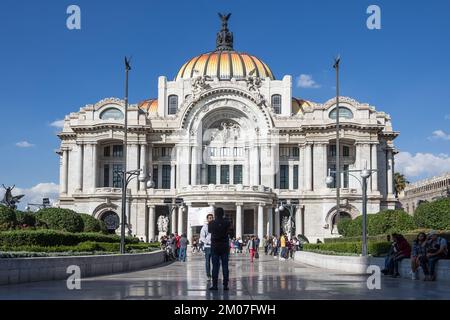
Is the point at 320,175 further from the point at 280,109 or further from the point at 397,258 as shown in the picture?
the point at 397,258

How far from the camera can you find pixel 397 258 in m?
28.2

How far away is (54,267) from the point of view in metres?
23.7

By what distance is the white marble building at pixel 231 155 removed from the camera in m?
88.5

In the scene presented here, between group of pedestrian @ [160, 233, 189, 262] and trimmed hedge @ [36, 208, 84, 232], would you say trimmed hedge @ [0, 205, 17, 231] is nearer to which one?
trimmed hedge @ [36, 208, 84, 232]

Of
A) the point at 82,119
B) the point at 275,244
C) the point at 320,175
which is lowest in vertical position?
the point at 275,244

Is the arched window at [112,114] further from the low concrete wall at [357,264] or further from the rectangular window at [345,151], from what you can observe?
the low concrete wall at [357,264]

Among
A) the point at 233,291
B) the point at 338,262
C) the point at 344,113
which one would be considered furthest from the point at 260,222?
the point at 233,291

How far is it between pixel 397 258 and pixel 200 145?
65445mm

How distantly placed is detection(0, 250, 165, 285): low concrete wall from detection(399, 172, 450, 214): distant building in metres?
72.7

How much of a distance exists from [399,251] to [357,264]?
3.98 metres

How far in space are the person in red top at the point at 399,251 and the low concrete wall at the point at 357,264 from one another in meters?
0.20

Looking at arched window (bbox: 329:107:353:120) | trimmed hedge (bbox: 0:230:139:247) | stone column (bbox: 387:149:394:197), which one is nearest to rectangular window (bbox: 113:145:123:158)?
arched window (bbox: 329:107:353:120)
